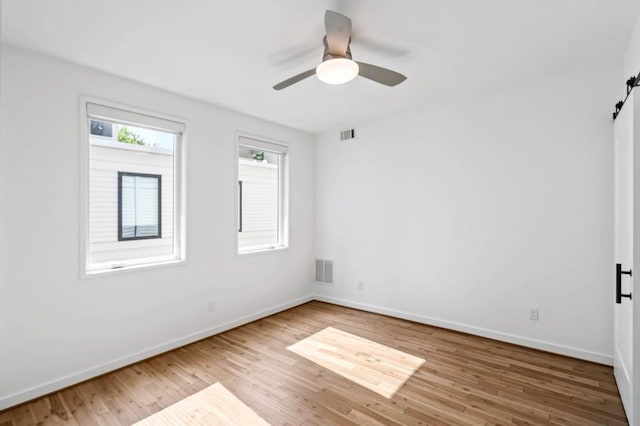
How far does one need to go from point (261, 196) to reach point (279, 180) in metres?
0.43

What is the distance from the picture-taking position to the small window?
3.10 metres

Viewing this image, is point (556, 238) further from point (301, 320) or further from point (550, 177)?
point (301, 320)

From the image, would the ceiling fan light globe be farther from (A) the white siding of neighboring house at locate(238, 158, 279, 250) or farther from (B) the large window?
(A) the white siding of neighboring house at locate(238, 158, 279, 250)

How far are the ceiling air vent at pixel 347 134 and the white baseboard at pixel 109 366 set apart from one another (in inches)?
109

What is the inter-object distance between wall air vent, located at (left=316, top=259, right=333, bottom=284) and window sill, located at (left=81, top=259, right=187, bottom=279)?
87.9 inches

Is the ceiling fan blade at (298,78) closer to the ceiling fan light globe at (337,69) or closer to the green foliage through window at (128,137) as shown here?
the ceiling fan light globe at (337,69)

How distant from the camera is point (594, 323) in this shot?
293 centimetres

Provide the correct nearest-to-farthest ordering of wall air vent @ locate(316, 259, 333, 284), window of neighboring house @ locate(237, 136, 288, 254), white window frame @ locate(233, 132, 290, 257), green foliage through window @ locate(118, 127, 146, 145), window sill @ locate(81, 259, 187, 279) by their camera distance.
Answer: window sill @ locate(81, 259, 187, 279), green foliage through window @ locate(118, 127, 146, 145), white window frame @ locate(233, 132, 290, 257), window of neighboring house @ locate(237, 136, 288, 254), wall air vent @ locate(316, 259, 333, 284)

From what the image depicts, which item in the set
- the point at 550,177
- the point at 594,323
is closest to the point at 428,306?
the point at 594,323

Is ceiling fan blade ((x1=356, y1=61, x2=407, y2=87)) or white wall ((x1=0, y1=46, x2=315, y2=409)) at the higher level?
ceiling fan blade ((x1=356, y1=61, x2=407, y2=87))

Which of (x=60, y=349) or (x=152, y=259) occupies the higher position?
(x=152, y=259)

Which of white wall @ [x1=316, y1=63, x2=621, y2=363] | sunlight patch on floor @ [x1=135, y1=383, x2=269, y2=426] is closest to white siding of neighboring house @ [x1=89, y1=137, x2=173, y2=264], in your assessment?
sunlight patch on floor @ [x1=135, y1=383, x2=269, y2=426]

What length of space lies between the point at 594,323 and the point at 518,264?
769 mm

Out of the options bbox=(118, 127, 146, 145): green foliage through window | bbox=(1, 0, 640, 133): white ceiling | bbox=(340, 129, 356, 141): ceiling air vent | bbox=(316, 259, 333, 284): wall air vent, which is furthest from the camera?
bbox=(316, 259, 333, 284): wall air vent
